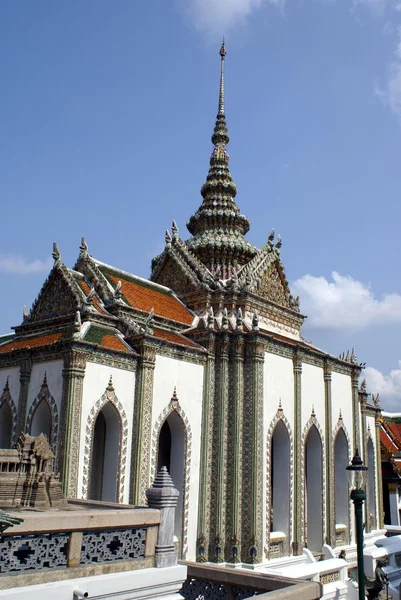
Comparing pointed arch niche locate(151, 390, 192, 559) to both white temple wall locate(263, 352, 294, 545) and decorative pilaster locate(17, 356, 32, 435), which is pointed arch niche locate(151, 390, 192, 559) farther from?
decorative pilaster locate(17, 356, 32, 435)

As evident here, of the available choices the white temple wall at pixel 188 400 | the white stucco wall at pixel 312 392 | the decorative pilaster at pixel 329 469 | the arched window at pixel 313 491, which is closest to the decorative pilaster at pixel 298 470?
the white stucco wall at pixel 312 392

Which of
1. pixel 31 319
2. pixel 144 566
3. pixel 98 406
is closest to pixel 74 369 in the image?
pixel 98 406

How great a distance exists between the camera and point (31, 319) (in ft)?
64.3

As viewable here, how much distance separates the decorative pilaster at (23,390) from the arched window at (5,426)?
41.4 inches

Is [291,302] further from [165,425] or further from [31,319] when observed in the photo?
[31,319]

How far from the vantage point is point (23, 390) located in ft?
54.6

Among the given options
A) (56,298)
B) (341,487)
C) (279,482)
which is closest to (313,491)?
(341,487)

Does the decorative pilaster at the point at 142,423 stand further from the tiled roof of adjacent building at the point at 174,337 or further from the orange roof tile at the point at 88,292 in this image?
the orange roof tile at the point at 88,292

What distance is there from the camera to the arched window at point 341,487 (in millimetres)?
22531

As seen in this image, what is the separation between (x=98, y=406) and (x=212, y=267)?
9.73m

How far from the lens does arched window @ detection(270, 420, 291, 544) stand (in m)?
19.7

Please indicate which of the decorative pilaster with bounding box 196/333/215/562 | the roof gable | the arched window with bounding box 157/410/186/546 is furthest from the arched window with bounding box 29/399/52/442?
the decorative pilaster with bounding box 196/333/215/562

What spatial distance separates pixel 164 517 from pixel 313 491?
14.4 m

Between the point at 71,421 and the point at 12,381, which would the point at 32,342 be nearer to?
the point at 12,381
